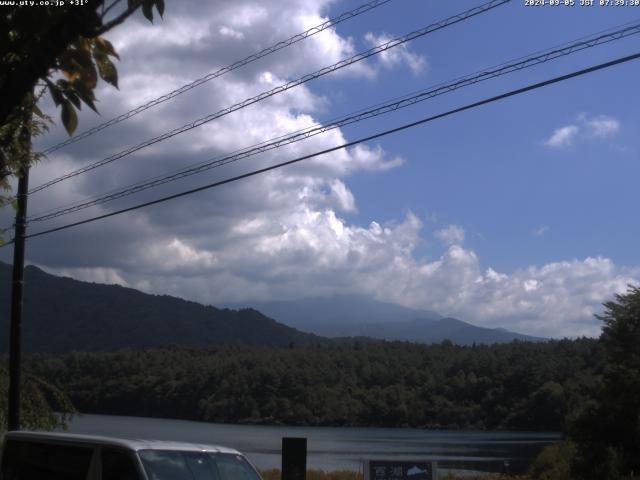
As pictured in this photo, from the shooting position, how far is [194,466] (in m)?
10.1

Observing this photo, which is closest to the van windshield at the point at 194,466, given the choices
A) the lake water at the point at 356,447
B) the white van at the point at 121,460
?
the white van at the point at 121,460

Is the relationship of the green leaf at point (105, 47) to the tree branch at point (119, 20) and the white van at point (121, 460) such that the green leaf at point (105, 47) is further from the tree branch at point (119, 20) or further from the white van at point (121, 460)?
the white van at point (121, 460)

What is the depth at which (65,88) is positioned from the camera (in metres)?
5.02

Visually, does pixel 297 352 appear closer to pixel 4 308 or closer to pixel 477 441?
pixel 4 308

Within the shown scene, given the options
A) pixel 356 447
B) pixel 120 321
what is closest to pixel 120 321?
pixel 120 321

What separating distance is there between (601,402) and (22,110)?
25897 millimetres

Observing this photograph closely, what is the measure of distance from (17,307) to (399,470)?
444 inches

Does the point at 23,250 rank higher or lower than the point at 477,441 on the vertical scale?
higher

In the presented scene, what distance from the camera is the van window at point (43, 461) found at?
1033 centimetres

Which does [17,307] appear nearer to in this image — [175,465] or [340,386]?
[175,465]

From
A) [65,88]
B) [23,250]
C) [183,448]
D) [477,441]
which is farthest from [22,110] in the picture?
[477,441]

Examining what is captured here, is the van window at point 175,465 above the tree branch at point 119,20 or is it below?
below

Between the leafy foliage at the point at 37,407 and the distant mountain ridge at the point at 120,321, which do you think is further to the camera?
the distant mountain ridge at the point at 120,321

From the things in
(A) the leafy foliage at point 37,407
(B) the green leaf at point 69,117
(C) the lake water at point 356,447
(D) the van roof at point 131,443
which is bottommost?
(C) the lake water at point 356,447
